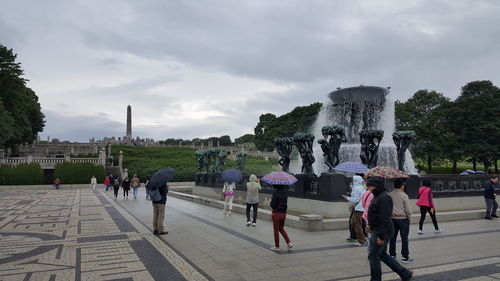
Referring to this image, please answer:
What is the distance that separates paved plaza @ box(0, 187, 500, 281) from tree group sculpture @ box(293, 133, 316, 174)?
510 cm

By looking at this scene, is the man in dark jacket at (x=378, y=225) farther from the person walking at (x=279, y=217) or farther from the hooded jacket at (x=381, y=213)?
the person walking at (x=279, y=217)

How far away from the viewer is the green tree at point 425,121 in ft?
140

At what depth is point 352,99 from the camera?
24578 millimetres

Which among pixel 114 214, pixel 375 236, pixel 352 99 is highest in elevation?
pixel 352 99

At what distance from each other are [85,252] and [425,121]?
150 feet

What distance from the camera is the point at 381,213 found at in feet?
17.5

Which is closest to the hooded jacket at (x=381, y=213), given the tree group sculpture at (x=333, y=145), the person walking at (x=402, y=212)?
the person walking at (x=402, y=212)

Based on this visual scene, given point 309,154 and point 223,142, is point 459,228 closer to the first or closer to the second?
point 309,154

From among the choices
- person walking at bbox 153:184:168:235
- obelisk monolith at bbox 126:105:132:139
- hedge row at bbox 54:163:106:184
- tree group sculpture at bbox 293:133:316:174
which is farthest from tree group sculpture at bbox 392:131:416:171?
obelisk monolith at bbox 126:105:132:139

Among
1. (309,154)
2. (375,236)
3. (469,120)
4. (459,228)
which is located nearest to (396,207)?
(375,236)

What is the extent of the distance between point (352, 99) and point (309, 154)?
997 centimetres

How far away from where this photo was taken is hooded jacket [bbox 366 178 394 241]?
5289mm

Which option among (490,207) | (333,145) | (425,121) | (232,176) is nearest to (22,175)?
(232,176)

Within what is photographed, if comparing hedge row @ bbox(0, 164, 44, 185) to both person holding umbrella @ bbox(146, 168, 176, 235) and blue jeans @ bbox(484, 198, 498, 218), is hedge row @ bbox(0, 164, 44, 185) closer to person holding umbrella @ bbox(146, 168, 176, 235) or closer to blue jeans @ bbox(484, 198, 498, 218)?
person holding umbrella @ bbox(146, 168, 176, 235)
